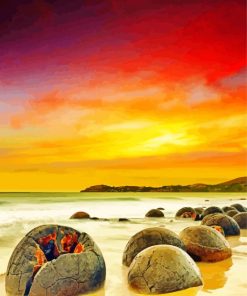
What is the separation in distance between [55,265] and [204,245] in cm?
342

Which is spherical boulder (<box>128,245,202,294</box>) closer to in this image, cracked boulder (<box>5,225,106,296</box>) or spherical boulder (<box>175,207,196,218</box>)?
cracked boulder (<box>5,225,106,296</box>)

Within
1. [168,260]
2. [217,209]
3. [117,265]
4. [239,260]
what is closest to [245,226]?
[217,209]

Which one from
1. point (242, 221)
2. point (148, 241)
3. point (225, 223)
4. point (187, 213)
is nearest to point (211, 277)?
point (148, 241)

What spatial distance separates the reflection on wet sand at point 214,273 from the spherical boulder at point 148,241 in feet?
1.76

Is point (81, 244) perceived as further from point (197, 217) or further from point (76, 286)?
point (197, 217)

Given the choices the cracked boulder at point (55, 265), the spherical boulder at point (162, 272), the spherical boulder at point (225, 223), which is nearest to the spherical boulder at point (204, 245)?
the spherical boulder at point (162, 272)

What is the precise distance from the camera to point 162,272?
6.54 metres

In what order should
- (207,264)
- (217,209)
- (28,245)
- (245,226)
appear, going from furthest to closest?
(217,209) → (245,226) → (207,264) → (28,245)

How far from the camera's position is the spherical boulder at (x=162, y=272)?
6.48m

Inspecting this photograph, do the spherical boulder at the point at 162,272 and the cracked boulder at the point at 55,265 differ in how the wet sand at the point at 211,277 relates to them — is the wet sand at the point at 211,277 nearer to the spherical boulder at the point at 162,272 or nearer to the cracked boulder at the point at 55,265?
the spherical boulder at the point at 162,272

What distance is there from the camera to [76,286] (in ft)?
20.5

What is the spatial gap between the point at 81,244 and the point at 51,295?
0.86 metres

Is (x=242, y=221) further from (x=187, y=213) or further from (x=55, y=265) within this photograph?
(x=55, y=265)

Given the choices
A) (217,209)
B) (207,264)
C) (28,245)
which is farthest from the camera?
(217,209)
